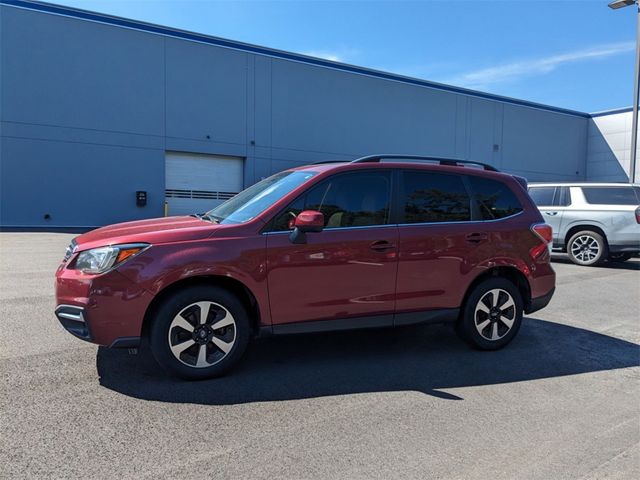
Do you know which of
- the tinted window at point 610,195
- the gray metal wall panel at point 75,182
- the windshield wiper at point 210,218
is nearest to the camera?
the windshield wiper at point 210,218

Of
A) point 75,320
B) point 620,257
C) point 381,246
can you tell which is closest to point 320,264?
point 381,246

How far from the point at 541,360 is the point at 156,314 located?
3.66 meters

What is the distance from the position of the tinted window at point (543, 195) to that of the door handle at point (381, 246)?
969 cm

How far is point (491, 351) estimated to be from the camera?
5.16 metres

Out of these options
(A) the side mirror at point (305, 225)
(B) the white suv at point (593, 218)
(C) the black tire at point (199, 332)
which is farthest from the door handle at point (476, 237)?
(B) the white suv at point (593, 218)

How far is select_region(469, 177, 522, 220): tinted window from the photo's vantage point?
5211mm

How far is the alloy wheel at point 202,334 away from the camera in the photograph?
13.0 ft

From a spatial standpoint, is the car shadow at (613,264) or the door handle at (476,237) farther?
the car shadow at (613,264)

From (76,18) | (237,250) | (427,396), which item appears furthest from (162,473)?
(76,18)

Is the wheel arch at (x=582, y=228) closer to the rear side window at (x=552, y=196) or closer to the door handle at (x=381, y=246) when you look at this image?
the rear side window at (x=552, y=196)

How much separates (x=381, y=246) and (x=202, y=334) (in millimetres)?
1724

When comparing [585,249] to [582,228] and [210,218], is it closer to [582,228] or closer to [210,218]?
[582,228]

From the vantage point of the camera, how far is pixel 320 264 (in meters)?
4.30

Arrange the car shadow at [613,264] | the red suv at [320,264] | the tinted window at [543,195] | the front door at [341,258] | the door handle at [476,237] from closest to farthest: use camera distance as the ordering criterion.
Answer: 1. the red suv at [320,264]
2. the front door at [341,258]
3. the door handle at [476,237]
4. the car shadow at [613,264]
5. the tinted window at [543,195]
